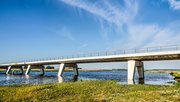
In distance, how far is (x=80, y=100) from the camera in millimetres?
23000

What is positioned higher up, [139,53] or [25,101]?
[139,53]

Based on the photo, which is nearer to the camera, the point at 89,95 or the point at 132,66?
the point at 89,95

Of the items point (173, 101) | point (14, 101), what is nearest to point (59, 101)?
point (14, 101)

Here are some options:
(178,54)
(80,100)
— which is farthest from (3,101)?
(178,54)

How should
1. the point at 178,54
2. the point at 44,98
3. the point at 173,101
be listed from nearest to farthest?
the point at 173,101 < the point at 44,98 < the point at 178,54

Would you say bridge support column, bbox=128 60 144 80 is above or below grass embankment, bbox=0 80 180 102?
above

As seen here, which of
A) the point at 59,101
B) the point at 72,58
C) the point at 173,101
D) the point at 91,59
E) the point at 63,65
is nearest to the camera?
the point at 173,101

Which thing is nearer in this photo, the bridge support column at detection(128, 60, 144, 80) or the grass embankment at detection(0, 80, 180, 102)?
the grass embankment at detection(0, 80, 180, 102)

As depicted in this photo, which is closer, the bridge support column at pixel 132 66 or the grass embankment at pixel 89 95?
the grass embankment at pixel 89 95

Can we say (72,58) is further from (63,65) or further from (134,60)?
(134,60)

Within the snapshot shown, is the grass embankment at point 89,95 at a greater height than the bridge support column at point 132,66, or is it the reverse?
the bridge support column at point 132,66

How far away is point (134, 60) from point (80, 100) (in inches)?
1863

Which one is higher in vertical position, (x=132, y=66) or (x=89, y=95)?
(x=132, y=66)

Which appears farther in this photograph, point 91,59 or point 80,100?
point 91,59
